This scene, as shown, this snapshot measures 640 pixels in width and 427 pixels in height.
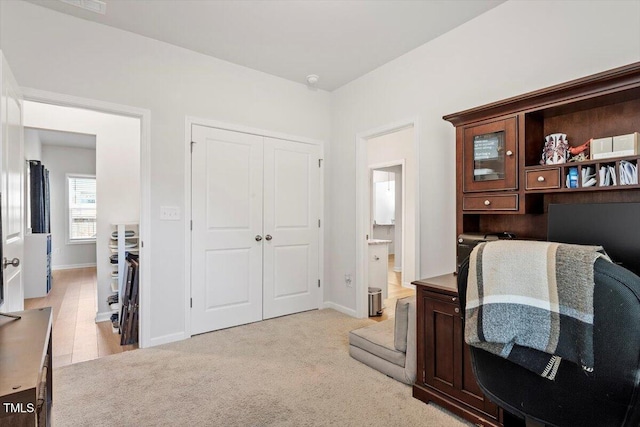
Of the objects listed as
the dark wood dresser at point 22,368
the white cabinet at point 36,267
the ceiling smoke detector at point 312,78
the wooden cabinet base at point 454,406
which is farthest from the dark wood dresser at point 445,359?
the white cabinet at point 36,267

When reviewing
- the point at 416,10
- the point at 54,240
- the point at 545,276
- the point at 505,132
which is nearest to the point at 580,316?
the point at 545,276

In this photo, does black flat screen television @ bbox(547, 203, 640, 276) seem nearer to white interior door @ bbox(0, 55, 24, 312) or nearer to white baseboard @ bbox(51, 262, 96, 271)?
white interior door @ bbox(0, 55, 24, 312)

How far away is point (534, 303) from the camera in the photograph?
87 centimetres

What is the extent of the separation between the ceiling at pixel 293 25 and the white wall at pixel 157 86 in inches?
5.0

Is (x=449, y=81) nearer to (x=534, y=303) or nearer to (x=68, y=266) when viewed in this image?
(x=534, y=303)

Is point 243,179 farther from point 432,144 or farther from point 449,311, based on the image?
point 449,311

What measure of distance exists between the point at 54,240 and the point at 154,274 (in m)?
6.12

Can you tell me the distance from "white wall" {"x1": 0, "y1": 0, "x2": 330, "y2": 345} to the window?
603cm

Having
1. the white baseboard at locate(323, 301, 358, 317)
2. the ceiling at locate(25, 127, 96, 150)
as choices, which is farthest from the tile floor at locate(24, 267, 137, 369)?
the ceiling at locate(25, 127, 96, 150)

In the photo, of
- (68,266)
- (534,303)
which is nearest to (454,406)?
(534,303)

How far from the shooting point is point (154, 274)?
9.72ft

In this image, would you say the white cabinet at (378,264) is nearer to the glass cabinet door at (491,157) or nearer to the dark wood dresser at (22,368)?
the glass cabinet door at (491,157)

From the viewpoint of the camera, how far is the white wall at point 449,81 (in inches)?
78.2

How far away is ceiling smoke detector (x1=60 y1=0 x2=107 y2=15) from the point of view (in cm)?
239
